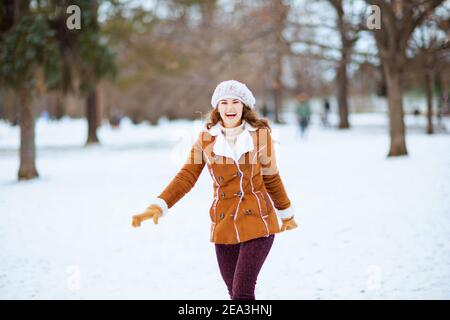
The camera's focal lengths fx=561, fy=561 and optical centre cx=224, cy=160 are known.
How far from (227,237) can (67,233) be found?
4280 mm

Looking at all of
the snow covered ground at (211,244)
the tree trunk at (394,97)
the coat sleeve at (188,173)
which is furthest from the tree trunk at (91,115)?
the coat sleeve at (188,173)

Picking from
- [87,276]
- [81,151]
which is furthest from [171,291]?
[81,151]

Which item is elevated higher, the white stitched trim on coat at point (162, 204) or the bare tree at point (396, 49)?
the bare tree at point (396, 49)

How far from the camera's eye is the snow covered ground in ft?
16.3

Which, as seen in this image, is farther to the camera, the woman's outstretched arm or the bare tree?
the bare tree

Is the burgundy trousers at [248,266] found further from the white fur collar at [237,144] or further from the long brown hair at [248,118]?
the long brown hair at [248,118]

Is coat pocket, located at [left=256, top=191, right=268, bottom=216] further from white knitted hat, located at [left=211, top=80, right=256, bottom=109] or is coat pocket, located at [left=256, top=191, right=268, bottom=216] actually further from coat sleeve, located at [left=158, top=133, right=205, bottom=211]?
white knitted hat, located at [left=211, top=80, right=256, bottom=109]

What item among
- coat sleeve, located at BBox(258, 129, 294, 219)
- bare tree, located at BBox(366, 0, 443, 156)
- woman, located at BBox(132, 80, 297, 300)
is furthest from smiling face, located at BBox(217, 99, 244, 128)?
bare tree, located at BBox(366, 0, 443, 156)

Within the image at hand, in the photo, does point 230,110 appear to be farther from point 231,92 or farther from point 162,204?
point 162,204

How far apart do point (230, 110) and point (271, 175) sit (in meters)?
0.41

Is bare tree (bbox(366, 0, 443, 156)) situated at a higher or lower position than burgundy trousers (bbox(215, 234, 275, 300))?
higher

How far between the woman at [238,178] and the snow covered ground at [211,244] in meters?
0.21

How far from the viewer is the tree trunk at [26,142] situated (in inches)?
437

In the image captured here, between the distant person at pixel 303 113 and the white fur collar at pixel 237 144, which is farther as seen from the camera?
the distant person at pixel 303 113
